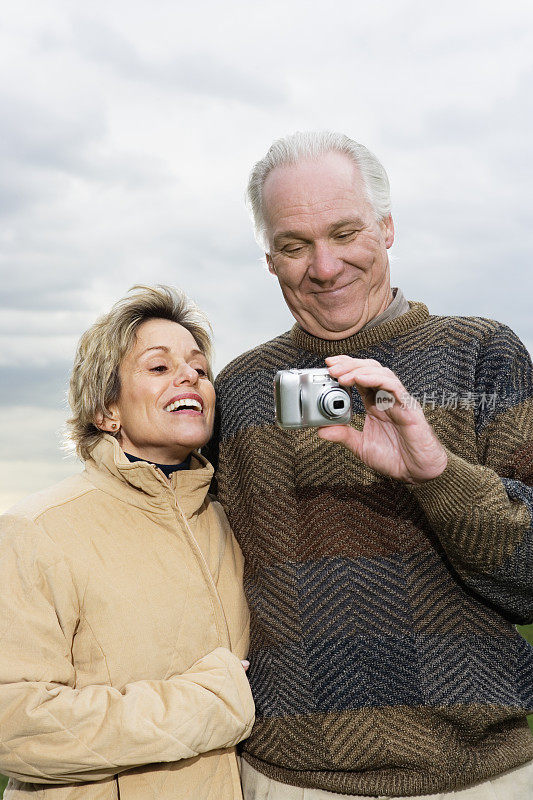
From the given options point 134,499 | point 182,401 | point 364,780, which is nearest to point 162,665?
point 134,499

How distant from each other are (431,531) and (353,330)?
72 centimetres

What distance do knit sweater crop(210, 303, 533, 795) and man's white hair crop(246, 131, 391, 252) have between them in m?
0.49

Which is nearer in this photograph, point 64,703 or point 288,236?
point 64,703

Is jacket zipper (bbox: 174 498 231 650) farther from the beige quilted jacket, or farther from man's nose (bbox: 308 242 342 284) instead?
man's nose (bbox: 308 242 342 284)

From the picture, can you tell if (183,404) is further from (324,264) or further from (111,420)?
(324,264)

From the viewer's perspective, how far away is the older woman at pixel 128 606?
2.25 m

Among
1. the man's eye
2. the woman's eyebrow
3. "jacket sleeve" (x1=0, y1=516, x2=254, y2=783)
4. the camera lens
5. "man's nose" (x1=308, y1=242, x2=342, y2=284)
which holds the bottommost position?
"jacket sleeve" (x1=0, y1=516, x2=254, y2=783)

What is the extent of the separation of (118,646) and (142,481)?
508 millimetres

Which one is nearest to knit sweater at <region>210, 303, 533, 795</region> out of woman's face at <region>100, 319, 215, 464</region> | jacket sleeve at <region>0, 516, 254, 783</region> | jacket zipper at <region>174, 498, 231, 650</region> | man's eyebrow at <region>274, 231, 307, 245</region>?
jacket zipper at <region>174, 498, 231, 650</region>

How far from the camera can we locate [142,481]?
2.56m

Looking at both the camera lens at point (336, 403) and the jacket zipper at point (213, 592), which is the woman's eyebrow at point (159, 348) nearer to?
the jacket zipper at point (213, 592)

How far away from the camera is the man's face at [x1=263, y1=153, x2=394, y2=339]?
257 centimetres

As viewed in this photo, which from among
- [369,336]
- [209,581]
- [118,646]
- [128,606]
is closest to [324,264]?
[369,336]

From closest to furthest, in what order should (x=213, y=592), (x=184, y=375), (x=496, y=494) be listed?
(x=496, y=494)
(x=213, y=592)
(x=184, y=375)
